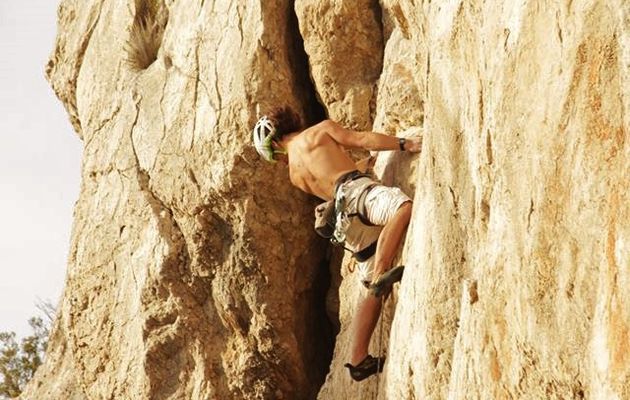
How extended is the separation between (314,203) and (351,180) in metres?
1.54

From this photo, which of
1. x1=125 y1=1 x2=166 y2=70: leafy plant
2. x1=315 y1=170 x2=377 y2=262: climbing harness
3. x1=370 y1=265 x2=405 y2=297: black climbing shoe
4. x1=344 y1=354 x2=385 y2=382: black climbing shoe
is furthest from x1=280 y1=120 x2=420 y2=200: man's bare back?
x1=125 y1=1 x2=166 y2=70: leafy plant

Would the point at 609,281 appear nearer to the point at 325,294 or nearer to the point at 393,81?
the point at 393,81

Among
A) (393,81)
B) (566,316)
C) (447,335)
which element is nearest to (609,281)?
(566,316)

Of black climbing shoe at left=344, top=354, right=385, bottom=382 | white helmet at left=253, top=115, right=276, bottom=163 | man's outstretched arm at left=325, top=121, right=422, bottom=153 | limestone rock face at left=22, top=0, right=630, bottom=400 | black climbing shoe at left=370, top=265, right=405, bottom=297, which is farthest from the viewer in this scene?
white helmet at left=253, top=115, right=276, bottom=163

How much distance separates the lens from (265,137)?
779 centimetres

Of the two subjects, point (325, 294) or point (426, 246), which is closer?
point (426, 246)

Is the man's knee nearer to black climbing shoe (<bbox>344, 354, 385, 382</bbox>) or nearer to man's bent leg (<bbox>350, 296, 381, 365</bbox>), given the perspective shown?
man's bent leg (<bbox>350, 296, 381, 365</bbox>)

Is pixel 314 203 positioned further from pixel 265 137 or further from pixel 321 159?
pixel 321 159

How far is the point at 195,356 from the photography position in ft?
28.7

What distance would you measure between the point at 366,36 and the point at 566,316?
13.9 ft

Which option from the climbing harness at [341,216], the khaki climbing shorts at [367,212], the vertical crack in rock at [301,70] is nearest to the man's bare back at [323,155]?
the climbing harness at [341,216]


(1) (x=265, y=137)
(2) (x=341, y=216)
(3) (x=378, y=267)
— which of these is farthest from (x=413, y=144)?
(1) (x=265, y=137)

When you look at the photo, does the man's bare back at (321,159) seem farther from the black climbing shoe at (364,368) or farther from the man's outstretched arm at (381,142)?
the black climbing shoe at (364,368)

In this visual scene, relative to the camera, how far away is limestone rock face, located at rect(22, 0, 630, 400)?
3.90m
